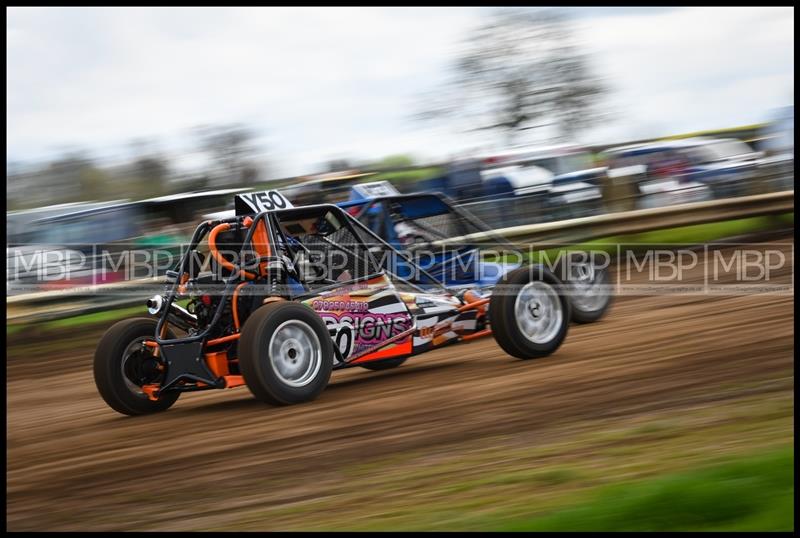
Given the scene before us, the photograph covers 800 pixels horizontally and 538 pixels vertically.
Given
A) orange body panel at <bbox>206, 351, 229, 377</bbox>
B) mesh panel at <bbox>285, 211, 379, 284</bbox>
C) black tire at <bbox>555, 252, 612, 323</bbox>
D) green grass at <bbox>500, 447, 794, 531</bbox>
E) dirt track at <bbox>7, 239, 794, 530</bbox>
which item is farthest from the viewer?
black tire at <bbox>555, 252, 612, 323</bbox>

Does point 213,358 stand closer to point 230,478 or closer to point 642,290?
point 230,478

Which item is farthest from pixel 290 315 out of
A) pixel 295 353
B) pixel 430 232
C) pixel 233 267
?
pixel 430 232

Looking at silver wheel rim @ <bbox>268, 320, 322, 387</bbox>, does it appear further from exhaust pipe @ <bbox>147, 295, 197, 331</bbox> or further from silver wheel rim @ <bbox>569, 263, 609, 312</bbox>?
silver wheel rim @ <bbox>569, 263, 609, 312</bbox>

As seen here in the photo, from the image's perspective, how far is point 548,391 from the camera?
647 cm

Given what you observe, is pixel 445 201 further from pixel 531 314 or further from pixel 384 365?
pixel 384 365

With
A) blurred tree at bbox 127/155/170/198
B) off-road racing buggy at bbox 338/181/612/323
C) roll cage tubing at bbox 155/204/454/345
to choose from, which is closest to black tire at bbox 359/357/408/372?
off-road racing buggy at bbox 338/181/612/323

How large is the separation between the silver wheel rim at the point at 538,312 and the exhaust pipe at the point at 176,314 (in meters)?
2.33

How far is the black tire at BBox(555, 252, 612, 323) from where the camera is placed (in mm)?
9258

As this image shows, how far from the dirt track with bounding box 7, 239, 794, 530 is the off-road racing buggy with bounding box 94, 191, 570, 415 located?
240 mm

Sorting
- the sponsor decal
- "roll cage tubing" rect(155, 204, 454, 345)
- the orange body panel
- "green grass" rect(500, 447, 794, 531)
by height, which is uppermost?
"roll cage tubing" rect(155, 204, 454, 345)

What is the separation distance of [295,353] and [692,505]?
3437 mm

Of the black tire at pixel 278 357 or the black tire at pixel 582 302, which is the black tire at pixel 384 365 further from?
the black tire at pixel 582 302

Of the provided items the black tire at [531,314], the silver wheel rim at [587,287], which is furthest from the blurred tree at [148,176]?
the black tire at [531,314]

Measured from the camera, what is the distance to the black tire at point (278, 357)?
638 centimetres
